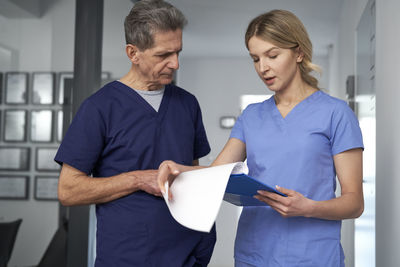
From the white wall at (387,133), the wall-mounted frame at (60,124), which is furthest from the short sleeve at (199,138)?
the wall-mounted frame at (60,124)

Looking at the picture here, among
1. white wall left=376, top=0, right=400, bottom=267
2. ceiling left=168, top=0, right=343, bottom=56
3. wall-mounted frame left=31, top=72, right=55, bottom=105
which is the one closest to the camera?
white wall left=376, top=0, right=400, bottom=267

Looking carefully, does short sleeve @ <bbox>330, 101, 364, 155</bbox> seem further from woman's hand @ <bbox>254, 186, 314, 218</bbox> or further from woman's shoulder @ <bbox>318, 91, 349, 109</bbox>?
woman's hand @ <bbox>254, 186, 314, 218</bbox>

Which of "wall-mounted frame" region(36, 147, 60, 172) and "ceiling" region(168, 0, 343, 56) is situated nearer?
"wall-mounted frame" region(36, 147, 60, 172)

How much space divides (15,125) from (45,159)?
0.36 metres

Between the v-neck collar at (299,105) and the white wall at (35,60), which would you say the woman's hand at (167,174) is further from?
the white wall at (35,60)

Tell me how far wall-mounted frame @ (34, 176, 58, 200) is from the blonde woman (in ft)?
4.91

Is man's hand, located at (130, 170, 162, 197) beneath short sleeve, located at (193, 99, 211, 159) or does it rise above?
beneath

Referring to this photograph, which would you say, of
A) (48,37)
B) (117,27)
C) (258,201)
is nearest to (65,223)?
(48,37)

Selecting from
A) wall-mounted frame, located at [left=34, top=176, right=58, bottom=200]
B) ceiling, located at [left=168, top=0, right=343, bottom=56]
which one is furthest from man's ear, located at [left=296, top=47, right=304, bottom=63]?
ceiling, located at [left=168, top=0, right=343, bottom=56]

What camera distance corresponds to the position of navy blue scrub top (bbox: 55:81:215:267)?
1.34 meters

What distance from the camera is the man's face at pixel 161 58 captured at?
139cm

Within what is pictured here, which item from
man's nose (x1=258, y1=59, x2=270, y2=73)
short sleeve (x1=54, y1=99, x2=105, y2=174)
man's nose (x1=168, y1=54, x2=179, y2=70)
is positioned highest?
man's nose (x1=168, y1=54, x2=179, y2=70)

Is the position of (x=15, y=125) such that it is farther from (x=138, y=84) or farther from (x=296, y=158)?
(x=296, y=158)

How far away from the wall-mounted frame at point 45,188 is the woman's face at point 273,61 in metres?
1.65
